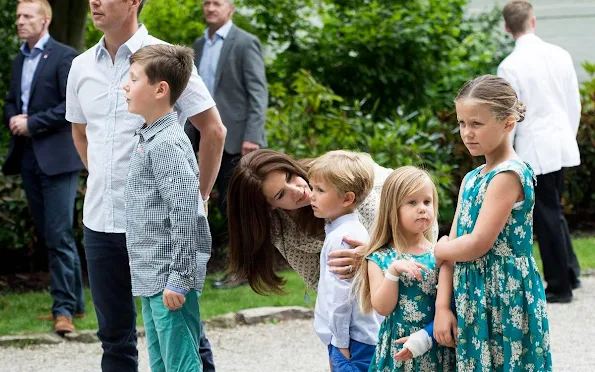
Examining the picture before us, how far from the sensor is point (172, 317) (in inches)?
152

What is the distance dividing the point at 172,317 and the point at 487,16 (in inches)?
412

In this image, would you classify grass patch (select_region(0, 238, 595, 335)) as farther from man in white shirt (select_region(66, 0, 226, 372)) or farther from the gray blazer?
man in white shirt (select_region(66, 0, 226, 372))

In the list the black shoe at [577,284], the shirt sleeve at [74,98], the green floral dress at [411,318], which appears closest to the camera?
the green floral dress at [411,318]

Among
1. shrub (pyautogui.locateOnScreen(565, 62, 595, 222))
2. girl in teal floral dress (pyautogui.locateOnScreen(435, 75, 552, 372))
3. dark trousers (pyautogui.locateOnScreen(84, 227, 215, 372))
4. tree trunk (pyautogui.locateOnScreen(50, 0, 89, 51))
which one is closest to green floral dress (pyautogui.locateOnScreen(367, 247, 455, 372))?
girl in teal floral dress (pyautogui.locateOnScreen(435, 75, 552, 372))

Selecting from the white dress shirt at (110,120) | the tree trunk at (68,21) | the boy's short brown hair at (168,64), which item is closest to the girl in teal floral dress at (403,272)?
the boy's short brown hair at (168,64)

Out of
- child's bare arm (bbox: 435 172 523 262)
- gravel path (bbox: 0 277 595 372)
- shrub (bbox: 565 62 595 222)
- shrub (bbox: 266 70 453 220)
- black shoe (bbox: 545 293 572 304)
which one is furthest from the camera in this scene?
shrub (bbox: 565 62 595 222)

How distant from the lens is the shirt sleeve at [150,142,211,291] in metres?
3.78

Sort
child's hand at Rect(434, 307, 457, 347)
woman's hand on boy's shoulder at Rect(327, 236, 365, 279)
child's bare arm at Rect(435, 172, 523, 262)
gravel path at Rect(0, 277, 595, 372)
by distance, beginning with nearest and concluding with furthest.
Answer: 1. child's bare arm at Rect(435, 172, 523, 262)
2. child's hand at Rect(434, 307, 457, 347)
3. woman's hand on boy's shoulder at Rect(327, 236, 365, 279)
4. gravel path at Rect(0, 277, 595, 372)

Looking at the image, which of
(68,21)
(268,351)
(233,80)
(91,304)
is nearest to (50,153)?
(91,304)

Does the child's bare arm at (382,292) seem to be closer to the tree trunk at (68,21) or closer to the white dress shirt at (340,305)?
the white dress shirt at (340,305)

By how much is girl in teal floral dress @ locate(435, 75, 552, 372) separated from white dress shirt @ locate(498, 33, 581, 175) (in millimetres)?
3674

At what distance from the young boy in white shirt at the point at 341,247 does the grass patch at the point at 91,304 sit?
2.78m

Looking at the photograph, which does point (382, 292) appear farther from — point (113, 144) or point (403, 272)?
point (113, 144)

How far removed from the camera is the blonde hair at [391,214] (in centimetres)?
357
